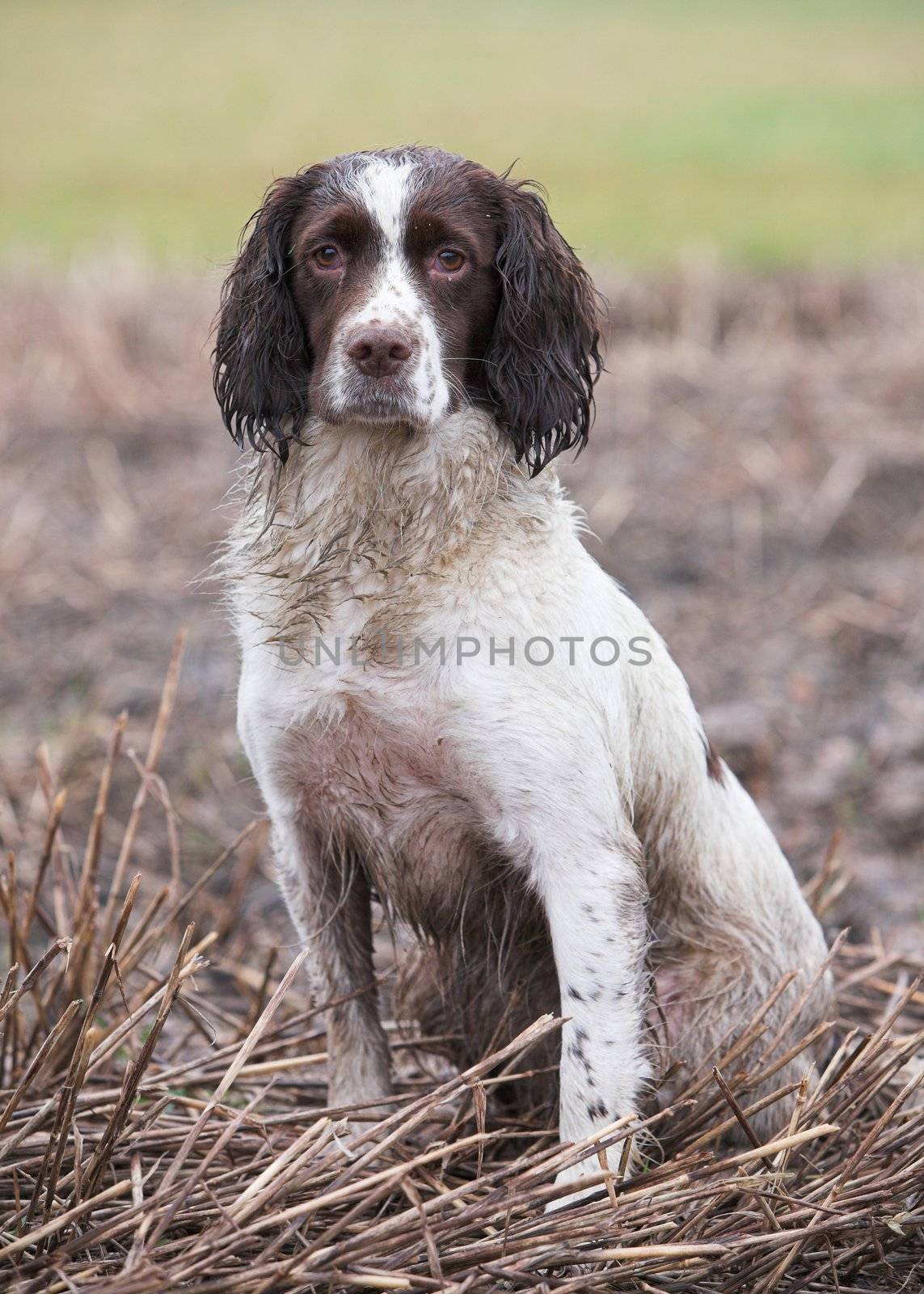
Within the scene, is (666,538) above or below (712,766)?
below

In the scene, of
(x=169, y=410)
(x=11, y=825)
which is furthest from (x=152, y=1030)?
(x=169, y=410)

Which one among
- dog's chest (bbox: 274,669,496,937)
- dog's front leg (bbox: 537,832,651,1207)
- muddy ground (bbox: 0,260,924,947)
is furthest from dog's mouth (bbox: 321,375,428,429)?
muddy ground (bbox: 0,260,924,947)

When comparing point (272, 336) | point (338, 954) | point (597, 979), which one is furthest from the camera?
point (338, 954)

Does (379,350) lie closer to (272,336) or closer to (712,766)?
(272,336)

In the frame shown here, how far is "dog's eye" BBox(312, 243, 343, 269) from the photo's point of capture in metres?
2.57

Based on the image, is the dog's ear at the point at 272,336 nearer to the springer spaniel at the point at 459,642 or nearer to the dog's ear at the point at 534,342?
the springer spaniel at the point at 459,642

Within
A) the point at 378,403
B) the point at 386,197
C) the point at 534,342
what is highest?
the point at 386,197

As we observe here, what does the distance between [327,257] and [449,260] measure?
0.23m

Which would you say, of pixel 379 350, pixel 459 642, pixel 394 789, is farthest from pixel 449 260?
pixel 394 789

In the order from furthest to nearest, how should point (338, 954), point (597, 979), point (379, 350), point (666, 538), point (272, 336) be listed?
point (666, 538) → point (338, 954) → point (272, 336) → point (597, 979) → point (379, 350)

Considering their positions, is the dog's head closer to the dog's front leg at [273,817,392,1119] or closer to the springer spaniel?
the springer spaniel

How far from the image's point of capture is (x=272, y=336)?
8.79 feet

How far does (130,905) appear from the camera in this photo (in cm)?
246

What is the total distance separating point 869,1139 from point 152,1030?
1.28 metres
